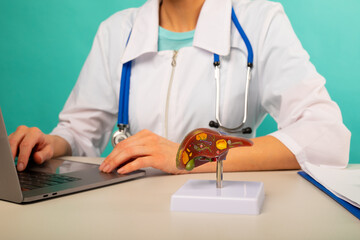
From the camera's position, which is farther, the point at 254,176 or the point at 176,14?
the point at 176,14

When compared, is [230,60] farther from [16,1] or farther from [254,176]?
[16,1]

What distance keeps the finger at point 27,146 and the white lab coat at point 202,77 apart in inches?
9.1

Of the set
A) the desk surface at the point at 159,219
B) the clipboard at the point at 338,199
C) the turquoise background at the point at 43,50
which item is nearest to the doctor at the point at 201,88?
the clipboard at the point at 338,199

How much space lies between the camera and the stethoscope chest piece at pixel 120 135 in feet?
3.93

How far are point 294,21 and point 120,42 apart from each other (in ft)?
3.61

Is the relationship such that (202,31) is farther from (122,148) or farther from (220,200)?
(220,200)

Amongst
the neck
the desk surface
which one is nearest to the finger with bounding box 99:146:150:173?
the desk surface

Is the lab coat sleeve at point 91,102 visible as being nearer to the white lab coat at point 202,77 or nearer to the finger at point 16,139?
the white lab coat at point 202,77

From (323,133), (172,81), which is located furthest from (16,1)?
(323,133)

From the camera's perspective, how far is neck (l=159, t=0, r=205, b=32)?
131 cm

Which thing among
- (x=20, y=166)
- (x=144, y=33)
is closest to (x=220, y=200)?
(x=20, y=166)

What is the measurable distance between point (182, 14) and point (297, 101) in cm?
45

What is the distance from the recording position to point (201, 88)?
48.1 inches

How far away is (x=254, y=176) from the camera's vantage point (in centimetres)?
86
